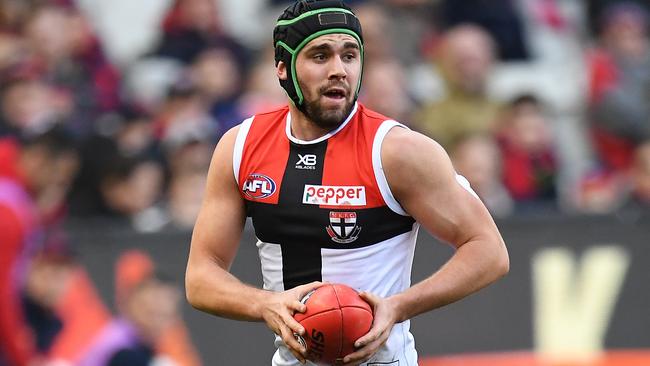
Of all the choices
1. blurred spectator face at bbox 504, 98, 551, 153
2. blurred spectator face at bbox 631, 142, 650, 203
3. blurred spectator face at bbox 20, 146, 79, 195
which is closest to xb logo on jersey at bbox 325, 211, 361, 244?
blurred spectator face at bbox 20, 146, 79, 195

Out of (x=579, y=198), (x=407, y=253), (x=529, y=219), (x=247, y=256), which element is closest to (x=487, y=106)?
(x=579, y=198)

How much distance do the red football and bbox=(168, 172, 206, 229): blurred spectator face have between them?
5090mm

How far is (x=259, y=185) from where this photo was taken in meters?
5.89

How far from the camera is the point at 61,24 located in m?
12.0

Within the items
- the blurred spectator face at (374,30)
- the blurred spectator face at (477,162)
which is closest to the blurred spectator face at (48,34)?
the blurred spectator face at (374,30)

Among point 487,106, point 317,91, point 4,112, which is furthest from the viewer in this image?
point 487,106

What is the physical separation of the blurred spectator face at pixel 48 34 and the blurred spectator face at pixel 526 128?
3.97 meters

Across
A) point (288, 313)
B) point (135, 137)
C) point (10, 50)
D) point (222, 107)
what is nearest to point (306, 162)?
point (288, 313)

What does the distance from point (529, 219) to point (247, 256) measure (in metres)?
2.14

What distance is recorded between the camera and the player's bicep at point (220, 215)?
5969 mm

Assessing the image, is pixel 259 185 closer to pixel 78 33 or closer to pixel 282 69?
pixel 282 69

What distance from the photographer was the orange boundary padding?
993 centimetres

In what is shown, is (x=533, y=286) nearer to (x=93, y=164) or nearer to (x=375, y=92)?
(x=375, y=92)

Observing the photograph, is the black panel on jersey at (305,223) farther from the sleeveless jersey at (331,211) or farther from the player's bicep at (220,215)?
the player's bicep at (220,215)
